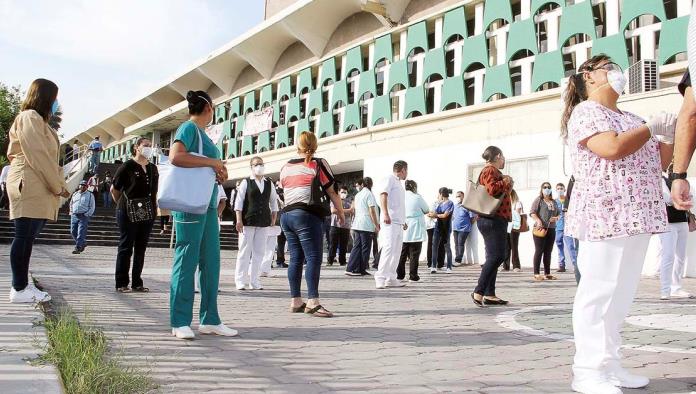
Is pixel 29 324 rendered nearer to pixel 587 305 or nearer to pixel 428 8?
pixel 587 305

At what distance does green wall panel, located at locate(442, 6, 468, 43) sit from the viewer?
847 inches

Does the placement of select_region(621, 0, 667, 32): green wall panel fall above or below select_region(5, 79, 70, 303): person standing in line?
above

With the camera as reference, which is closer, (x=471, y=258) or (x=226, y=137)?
(x=471, y=258)

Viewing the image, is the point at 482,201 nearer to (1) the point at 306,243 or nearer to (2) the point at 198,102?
(1) the point at 306,243

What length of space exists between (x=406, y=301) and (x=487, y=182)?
5.74ft

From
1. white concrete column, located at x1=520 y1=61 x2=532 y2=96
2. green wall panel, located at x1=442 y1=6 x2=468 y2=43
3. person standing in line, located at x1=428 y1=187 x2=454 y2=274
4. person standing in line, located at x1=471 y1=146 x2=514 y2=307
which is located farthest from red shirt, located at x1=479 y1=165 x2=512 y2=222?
green wall panel, located at x1=442 y1=6 x2=468 y2=43

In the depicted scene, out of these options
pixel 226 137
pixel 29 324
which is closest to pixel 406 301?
pixel 29 324

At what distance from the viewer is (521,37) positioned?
63.1 ft

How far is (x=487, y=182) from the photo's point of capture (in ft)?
23.3

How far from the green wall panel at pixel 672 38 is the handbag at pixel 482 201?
1085 cm

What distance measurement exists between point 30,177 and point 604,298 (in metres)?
4.93

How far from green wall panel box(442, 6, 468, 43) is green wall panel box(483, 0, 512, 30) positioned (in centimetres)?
95

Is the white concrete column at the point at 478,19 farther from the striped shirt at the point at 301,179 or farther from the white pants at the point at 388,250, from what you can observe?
the striped shirt at the point at 301,179

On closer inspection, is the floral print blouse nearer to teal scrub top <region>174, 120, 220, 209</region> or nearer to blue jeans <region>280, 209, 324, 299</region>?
teal scrub top <region>174, 120, 220, 209</region>
